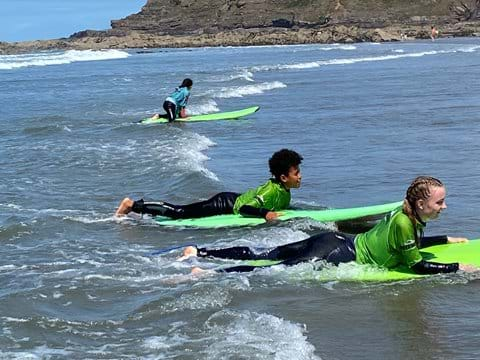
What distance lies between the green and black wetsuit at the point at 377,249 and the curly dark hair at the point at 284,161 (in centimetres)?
109

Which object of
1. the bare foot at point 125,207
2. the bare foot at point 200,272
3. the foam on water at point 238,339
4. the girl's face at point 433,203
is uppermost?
the girl's face at point 433,203

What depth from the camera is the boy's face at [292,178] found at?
7.86 meters

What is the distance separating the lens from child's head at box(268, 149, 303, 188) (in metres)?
7.72

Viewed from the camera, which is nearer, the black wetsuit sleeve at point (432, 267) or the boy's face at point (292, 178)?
the black wetsuit sleeve at point (432, 267)

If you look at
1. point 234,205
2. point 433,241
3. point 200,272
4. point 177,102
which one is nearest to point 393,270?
point 433,241

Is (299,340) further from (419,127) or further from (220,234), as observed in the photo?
(419,127)

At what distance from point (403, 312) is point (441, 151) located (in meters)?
7.31

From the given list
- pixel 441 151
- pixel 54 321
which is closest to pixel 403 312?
pixel 54 321

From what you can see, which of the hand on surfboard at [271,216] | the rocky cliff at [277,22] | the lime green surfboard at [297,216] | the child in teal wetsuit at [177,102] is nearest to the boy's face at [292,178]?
the hand on surfboard at [271,216]

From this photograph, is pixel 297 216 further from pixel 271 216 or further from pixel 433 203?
pixel 433 203

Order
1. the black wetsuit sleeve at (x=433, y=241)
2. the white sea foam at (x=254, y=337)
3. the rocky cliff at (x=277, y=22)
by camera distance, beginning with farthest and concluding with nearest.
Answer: the rocky cliff at (x=277, y=22) → the black wetsuit sleeve at (x=433, y=241) → the white sea foam at (x=254, y=337)

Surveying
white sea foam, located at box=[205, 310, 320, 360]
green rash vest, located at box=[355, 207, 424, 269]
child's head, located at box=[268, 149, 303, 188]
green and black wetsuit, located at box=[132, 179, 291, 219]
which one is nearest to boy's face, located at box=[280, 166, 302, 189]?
child's head, located at box=[268, 149, 303, 188]

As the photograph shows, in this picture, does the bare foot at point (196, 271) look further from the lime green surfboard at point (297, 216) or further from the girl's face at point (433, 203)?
the girl's face at point (433, 203)

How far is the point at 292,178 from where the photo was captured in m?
7.94
